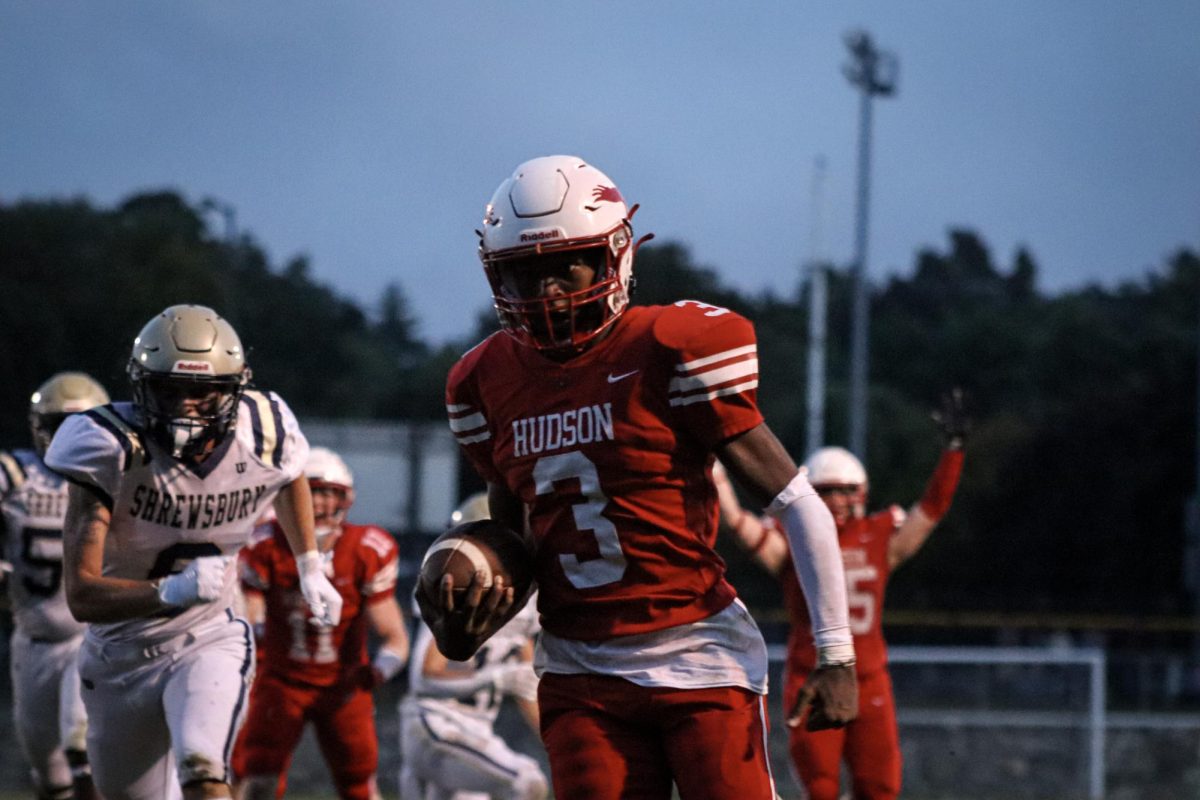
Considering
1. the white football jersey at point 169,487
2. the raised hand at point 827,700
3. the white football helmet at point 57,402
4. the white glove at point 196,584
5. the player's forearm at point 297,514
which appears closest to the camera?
the raised hand at point 827,700

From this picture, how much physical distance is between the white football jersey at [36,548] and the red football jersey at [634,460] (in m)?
4.09

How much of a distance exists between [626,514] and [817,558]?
1.36 ft

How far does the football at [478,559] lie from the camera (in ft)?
12.3

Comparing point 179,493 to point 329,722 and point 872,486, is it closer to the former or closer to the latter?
point 329,722

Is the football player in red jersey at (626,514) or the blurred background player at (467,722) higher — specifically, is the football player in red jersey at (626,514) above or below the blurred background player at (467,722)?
above

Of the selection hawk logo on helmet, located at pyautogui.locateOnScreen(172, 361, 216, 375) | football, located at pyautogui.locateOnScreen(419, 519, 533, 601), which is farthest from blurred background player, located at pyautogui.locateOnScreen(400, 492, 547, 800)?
football, located at pyautogui.locateOnScreen(419, 519, 533, 601)

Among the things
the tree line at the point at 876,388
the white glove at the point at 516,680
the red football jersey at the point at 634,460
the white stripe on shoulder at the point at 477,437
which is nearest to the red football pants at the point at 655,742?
the red football jersey at the point at 634,460

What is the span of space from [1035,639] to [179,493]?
20174 millimetres

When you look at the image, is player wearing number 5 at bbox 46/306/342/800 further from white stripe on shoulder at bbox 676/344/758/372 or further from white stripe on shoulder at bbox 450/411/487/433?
white stripe on shoulder at bbox 676/344/758/372


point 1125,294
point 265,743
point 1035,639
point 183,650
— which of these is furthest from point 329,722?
point 1125,294

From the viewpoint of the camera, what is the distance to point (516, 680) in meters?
7.77

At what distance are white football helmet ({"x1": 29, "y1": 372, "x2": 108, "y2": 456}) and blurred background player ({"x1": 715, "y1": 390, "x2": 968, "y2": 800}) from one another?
2.68 metres

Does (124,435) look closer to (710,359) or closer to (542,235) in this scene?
(542,235)

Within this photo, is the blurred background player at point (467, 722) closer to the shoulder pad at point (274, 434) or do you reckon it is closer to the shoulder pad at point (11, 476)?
the shoulder pad at point (11, 476)
